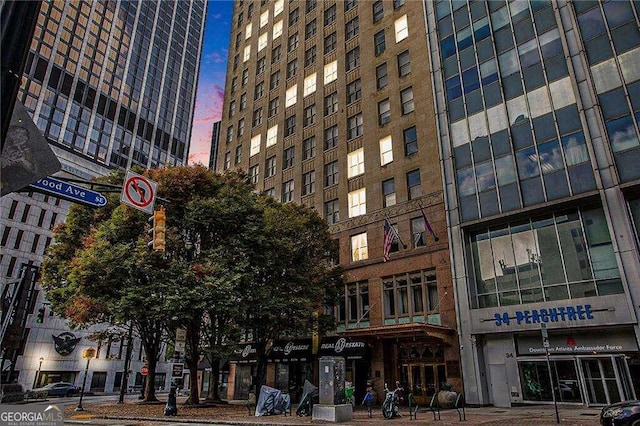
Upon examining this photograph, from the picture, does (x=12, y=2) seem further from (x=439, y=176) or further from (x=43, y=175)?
(x=439, y=176)

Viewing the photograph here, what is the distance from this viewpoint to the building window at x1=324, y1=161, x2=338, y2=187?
41.1 metres

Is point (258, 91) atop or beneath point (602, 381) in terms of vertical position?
atop

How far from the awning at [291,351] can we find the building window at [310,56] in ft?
101

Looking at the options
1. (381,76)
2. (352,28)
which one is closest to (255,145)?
(352,28)

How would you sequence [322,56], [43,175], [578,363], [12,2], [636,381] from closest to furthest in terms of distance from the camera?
1. [12,2]
2. [43,175]
3. [636,381]
4. [578,363]
5. [322,56]

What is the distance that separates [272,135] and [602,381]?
38845 mm

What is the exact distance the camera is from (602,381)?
22.4 m

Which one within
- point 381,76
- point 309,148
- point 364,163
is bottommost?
point 364,163

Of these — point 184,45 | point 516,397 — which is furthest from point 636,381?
point 184,45

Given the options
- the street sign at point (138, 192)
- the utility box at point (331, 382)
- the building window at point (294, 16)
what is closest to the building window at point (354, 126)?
the building window at point (294, 16)

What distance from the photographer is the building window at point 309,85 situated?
47.2 m

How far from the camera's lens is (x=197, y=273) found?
78.7ft

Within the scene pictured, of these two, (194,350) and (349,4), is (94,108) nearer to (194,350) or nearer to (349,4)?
(349,4)

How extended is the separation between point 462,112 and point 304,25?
93.3 feet
